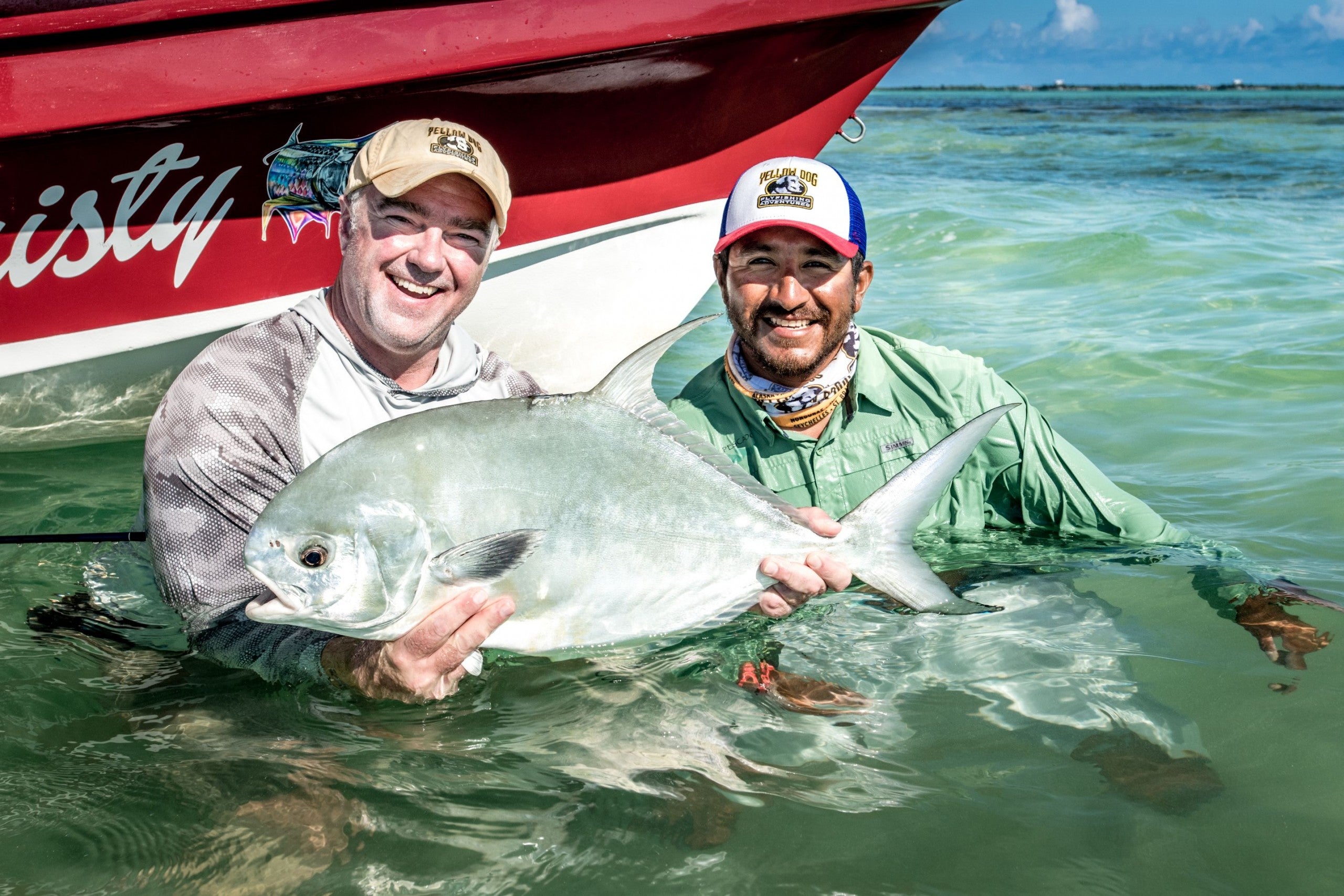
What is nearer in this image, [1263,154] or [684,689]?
[684,689]

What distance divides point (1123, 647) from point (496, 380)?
1.68 m

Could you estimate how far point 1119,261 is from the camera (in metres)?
8.34

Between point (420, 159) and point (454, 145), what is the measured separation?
0.08 m

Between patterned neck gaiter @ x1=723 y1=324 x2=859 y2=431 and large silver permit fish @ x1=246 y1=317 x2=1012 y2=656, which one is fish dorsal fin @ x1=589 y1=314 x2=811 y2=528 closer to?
large silver permit fish @ x1=246 y1=317 x2=1012 y2=656

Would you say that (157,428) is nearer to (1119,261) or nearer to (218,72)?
(218,72)

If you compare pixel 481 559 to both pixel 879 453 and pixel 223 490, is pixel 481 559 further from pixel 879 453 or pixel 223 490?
pixel 879 453

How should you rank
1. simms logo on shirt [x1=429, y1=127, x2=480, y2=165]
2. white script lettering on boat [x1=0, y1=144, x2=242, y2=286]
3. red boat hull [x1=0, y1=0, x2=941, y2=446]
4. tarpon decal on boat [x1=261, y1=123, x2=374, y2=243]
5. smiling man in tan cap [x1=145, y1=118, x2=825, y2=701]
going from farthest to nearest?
1. tarpon decal on boat [x1=261, y1=123, x2=374, y2=243]
2. white script lettering on boat [x1=0, y1=144, x2=242, y2=286]
3. red boat hull [x1=0, y1=0, x2=941, y2=446]
4. simms logo on shirt [x1=429, y1=127, x2=480, y2=165]
5. smiling man in tan cap [x1=145, y1=118, x2=825, y2=701]

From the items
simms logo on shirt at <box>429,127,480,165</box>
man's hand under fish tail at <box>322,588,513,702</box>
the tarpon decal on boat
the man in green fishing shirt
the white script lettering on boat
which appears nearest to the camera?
man's hand under fish tail at <box>322,588,513,702</box>

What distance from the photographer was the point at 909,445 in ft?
9.37

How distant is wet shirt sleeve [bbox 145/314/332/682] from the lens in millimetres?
2193

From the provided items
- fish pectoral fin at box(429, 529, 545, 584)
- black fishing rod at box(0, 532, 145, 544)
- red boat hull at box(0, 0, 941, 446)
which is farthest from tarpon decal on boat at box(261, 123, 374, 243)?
fish pectoral fin at box(429, 529, 545, 584)

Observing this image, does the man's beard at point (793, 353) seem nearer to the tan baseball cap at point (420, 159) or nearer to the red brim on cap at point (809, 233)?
the red brim on cap at point (809, 233)

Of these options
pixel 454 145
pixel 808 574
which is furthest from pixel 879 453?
pixel 454 145

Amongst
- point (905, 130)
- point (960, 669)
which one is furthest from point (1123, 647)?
point (905, 130)
